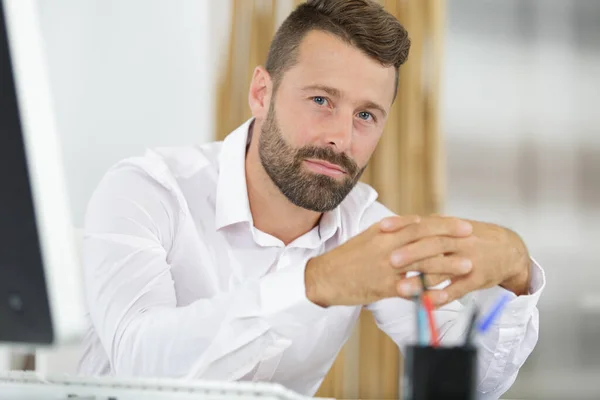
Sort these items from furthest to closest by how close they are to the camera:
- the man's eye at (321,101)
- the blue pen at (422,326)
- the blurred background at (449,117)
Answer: the blurred background at (449,117) < the man's eye at (321,101) < the blue pen at (422,326)

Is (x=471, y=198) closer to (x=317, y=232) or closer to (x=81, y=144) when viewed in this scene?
(x=317, y=232)

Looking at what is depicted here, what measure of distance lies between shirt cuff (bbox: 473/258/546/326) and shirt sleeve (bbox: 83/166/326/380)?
0.36 metres

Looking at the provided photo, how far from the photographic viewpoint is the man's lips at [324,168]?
1509 millimetres

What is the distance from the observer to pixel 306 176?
5.01 feet

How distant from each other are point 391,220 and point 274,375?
0.61 m

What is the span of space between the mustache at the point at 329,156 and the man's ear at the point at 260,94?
8.1 inches

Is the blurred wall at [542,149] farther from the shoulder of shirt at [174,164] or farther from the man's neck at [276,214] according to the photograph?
the shoulder of shirt at [174,164]

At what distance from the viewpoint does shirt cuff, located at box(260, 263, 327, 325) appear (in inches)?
34.6

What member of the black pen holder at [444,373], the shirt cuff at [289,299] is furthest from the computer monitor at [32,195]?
the shirt cuff at [289,299]

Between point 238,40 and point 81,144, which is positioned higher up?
point 238,40

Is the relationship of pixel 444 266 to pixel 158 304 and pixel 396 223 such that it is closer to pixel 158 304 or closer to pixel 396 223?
pixel 396 223

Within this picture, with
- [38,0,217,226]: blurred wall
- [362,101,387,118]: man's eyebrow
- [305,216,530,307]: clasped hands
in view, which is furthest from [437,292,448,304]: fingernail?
[38,0,217,226]: blurred wall

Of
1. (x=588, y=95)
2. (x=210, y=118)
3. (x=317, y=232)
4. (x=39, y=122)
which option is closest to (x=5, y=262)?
(x=39, y=122)

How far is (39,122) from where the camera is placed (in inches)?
19.8
